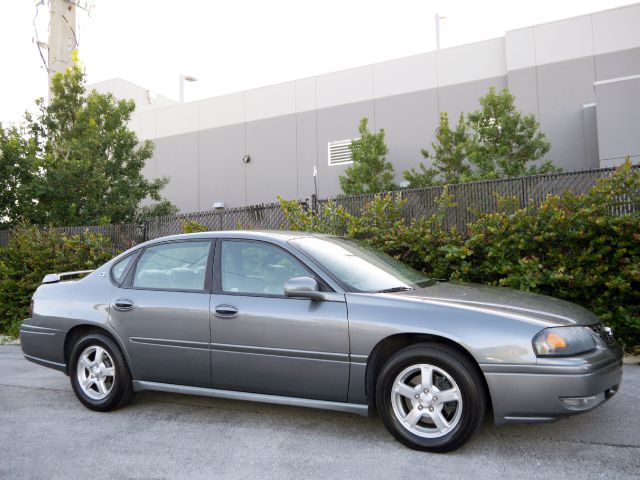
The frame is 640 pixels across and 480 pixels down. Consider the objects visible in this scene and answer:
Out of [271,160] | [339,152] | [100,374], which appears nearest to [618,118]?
[339,152]

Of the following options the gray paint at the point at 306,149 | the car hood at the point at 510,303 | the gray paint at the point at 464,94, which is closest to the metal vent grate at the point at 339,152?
the gray paint at the point at 306,149

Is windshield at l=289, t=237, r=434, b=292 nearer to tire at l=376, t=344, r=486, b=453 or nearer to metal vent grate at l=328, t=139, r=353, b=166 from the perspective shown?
tire at l=376, t=344, r=486, b=453

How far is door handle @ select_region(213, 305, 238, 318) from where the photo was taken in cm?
411

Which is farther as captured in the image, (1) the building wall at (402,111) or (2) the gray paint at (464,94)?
(2) the gray paint at (464,94)

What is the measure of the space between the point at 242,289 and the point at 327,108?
16061mm

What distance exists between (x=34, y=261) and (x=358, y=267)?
820 cm

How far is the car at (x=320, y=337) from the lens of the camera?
3342 millimetres

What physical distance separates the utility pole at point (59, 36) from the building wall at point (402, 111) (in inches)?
271

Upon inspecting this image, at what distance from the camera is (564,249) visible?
6.54 m

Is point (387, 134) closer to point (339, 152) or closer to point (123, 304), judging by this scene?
point (339, 152)

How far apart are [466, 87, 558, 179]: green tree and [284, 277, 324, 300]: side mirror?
35.8 ft

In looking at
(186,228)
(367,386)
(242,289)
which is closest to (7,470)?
(242,289)

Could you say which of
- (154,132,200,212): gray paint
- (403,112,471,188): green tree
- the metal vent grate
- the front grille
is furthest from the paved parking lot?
(154,132,200,212): gray paint

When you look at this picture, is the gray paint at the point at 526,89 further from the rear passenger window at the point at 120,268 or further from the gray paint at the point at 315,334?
the rear passenger window at the point at 120,268
